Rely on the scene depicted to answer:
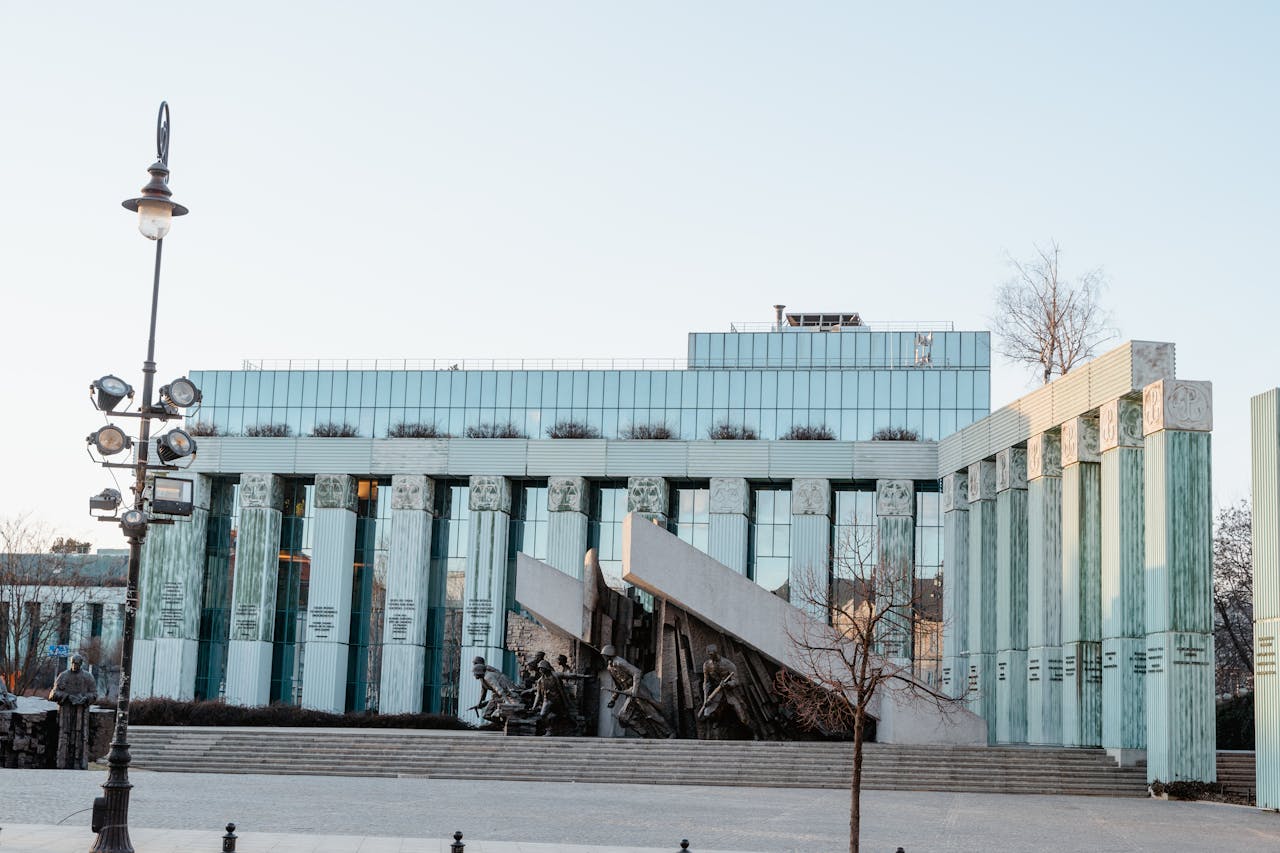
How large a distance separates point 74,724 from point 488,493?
918 inches

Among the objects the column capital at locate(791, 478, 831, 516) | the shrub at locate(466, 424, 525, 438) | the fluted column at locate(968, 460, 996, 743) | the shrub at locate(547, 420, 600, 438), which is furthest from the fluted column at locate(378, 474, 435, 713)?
the fluted column at locate(968, 460, 996, 743)

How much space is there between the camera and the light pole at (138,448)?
1430cm

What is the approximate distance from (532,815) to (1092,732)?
1654cm

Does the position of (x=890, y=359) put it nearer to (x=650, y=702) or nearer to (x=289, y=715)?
(x=289, y=715)

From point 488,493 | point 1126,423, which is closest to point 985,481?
point 1126,423

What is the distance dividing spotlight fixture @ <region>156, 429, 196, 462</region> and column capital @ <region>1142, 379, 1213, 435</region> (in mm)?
20138

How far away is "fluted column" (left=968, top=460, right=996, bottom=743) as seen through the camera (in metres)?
39.4

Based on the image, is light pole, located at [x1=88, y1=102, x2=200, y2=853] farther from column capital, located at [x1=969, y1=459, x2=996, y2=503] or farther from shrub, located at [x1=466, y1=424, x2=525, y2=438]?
shrub, located at [x1=466, y1=424, x2=525, y2=438]

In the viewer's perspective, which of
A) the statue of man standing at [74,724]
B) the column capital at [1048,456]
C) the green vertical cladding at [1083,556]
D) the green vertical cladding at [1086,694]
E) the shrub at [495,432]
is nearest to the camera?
the statue of man standing at [74,724]

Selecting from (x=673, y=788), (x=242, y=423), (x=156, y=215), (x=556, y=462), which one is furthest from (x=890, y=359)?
(x=156, y=215)

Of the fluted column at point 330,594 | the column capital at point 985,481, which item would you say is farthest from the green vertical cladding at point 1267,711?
the fluted column at point 330,594

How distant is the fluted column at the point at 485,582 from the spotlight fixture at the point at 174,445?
3389 centimetres

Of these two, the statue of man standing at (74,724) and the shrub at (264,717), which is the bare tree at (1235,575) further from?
the statue of man standing at (74,724)

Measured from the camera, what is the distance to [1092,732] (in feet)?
107
